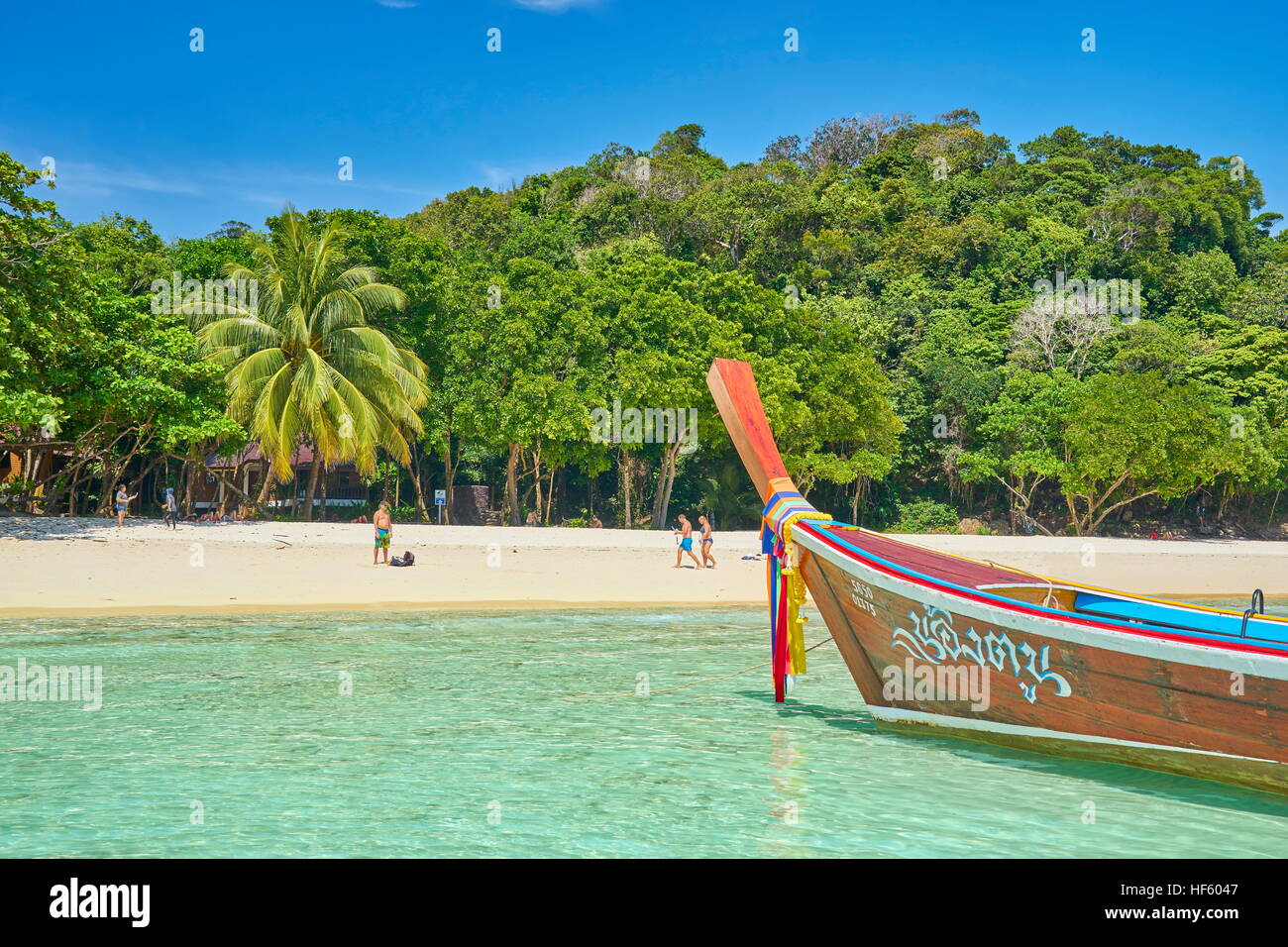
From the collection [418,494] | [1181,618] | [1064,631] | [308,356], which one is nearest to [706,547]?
[308,356]

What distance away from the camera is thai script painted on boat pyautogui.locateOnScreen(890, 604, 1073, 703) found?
7.40 meters

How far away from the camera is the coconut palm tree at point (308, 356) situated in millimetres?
29359

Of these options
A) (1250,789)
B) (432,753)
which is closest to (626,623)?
(432,753)

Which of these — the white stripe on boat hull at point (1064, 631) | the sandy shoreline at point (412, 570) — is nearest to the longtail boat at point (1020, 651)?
the white stripe on boat hull at point (1064, 631)

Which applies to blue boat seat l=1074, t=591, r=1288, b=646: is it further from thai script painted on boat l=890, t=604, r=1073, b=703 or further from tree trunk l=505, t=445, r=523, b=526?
tree trunk l=505, t=445, r=523, b=526

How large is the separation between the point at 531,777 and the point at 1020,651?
3.73 m

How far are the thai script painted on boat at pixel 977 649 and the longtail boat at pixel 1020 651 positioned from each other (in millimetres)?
11

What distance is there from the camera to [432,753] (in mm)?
8688

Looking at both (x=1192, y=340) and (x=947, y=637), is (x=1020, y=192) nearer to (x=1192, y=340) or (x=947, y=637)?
(x=1192, y=340)

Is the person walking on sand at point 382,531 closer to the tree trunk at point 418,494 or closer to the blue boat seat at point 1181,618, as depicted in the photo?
the tree trunk at point 418,494

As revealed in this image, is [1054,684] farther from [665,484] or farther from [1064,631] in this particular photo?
[665,484]

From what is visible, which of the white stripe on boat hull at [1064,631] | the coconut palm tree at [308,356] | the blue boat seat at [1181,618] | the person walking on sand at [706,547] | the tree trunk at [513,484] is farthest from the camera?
the tree trunk at [513,484]

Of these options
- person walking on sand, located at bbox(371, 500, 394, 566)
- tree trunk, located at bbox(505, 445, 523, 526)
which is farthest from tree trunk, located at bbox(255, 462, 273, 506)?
person walking on sand, located at bbox(371, 500, 394, 566)
